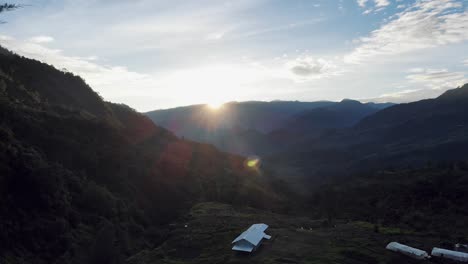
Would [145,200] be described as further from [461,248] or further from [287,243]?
[461,248]

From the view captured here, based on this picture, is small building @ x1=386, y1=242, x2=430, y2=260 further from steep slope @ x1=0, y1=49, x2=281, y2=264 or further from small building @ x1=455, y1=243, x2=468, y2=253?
steep slope @ x1=0, y1=49, x2=281, y2=264

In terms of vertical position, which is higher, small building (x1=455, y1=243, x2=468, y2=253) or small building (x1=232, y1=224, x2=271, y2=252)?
small building (x1=232, y1=224, x2=271, y2=252)

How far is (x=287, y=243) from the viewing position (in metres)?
27.3

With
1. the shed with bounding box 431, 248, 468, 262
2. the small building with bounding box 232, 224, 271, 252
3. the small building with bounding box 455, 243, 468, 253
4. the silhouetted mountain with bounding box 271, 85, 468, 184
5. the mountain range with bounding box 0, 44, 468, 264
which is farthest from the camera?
the silhouetted mountain with bounding box 271, 85, 468, 184

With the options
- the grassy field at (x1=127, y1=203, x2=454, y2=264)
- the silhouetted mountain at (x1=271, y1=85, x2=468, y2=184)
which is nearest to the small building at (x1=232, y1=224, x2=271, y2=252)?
the grassy field at (x1=127, y1=203, x2=454, y2=264)

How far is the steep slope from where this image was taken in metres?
23.0

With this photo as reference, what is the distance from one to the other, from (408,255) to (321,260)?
5725mm

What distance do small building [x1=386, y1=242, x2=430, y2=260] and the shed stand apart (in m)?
0.64

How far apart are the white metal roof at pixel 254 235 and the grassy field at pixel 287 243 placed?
24.6 inches

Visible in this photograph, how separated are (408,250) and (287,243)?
8.23 metres

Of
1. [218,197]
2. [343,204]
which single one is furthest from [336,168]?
[218,197]

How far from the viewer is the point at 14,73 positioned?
5091cm

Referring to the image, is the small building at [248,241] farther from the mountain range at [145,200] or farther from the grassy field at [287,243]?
the mountain range at [145,200]

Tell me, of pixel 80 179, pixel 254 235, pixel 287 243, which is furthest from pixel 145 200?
pixel 287 243
